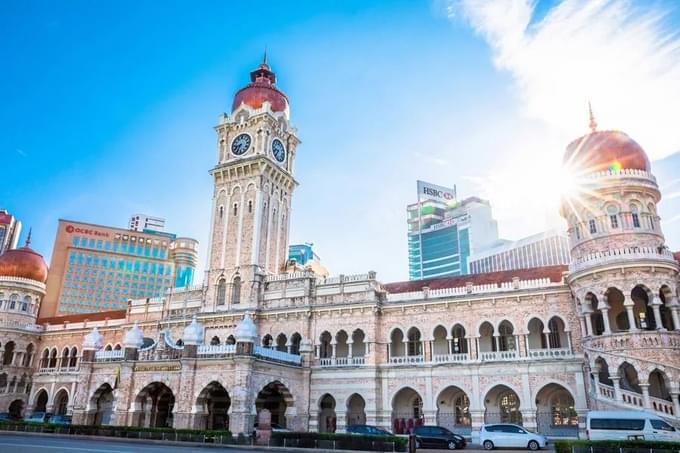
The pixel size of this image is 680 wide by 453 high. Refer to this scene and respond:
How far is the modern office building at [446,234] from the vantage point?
133 metres

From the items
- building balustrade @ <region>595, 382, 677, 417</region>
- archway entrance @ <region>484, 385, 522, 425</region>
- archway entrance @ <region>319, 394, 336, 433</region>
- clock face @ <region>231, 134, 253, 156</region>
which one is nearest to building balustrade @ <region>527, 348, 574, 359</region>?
archway entrance @ <region>484, 385, 522, 425</region>

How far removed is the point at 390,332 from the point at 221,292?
13.8 m

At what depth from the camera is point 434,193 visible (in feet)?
471

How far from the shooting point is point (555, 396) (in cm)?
3006

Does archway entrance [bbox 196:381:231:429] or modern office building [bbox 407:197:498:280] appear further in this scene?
modern office building [bbox 407:197:498:280]

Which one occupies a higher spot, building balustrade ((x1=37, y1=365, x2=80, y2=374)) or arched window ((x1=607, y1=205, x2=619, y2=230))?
arched window ((x1=607, y1=205, x2=619, y2=230))

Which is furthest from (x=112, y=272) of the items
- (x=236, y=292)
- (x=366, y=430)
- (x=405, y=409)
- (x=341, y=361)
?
(x=366, y=430)

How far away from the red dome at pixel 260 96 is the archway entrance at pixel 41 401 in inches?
1204

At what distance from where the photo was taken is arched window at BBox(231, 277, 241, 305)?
39531 mm

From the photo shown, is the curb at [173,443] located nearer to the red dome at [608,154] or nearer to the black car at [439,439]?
the black car at [439,439]

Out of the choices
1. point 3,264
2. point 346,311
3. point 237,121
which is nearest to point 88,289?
point 3,264

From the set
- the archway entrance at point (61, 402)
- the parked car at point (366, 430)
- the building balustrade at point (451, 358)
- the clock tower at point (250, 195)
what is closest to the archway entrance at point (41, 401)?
the archway entrance at point (61, 402)

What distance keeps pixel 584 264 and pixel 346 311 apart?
49.9ft

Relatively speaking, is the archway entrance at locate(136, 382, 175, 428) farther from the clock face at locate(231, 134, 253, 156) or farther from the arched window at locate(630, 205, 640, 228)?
the arched window at locate(630, 205, 640, 228)
